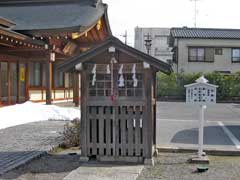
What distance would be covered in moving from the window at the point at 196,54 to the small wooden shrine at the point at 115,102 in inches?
1304

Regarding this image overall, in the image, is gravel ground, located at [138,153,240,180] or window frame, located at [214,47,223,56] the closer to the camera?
gravel ground, located at [138,153,240,180]

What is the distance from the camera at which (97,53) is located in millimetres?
7387

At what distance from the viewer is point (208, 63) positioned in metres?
40.0

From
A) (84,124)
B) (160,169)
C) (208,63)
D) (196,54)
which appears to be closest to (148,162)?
(160,169)

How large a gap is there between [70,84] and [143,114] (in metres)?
18.9

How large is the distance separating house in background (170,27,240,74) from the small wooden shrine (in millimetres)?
32701

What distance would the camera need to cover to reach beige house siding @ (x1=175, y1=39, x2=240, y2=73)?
39.7 meters

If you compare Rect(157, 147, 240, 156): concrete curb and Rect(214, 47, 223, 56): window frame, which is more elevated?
Rect(214, 47, 223, 56): window frame

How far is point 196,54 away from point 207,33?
2843 mm

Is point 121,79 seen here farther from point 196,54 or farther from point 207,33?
point 207,33

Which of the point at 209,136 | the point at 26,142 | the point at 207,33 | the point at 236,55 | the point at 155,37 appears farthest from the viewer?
the point at 155,37

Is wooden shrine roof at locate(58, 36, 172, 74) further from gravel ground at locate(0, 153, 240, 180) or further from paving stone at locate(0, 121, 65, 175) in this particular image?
paving stone at locate(0, 121, 65, 175)

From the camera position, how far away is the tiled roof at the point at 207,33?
39.7 m

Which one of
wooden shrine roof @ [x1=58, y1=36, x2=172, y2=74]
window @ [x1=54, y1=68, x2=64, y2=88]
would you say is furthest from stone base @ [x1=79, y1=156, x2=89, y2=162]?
window @ [x1=54, y1=68, x2=64, y2=88]
